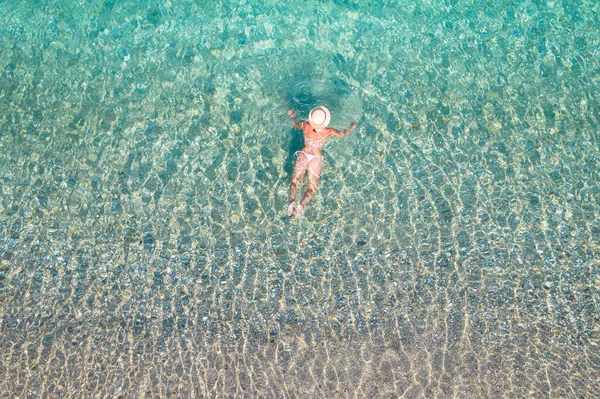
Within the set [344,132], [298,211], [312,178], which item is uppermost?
[344,132]

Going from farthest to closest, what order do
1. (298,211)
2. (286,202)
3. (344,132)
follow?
1. (344,132)
2. (286,202)
3. (298,211)

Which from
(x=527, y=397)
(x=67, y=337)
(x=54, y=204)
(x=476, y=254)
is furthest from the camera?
(x=54, y=204)

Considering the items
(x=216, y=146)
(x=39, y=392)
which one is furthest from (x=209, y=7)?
(x=39, y=392)

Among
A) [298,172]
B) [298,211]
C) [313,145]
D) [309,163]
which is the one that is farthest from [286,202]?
[313,145]

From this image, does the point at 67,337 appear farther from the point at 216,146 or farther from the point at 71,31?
the point at 71,31

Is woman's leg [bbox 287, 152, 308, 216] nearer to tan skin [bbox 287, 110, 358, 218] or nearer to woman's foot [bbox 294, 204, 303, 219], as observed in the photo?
tan skin [bbox 287, 110, 358, 218]

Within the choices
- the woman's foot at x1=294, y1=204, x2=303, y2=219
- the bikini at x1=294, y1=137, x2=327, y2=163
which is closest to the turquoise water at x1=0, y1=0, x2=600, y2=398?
the woman's foot at x1=294, y1=204, x2=303, y2=219

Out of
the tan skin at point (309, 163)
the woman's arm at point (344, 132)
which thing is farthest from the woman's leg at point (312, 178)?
the woman's arm at point (344, 132)

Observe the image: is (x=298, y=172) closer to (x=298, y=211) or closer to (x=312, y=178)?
(x=312, y=178)
